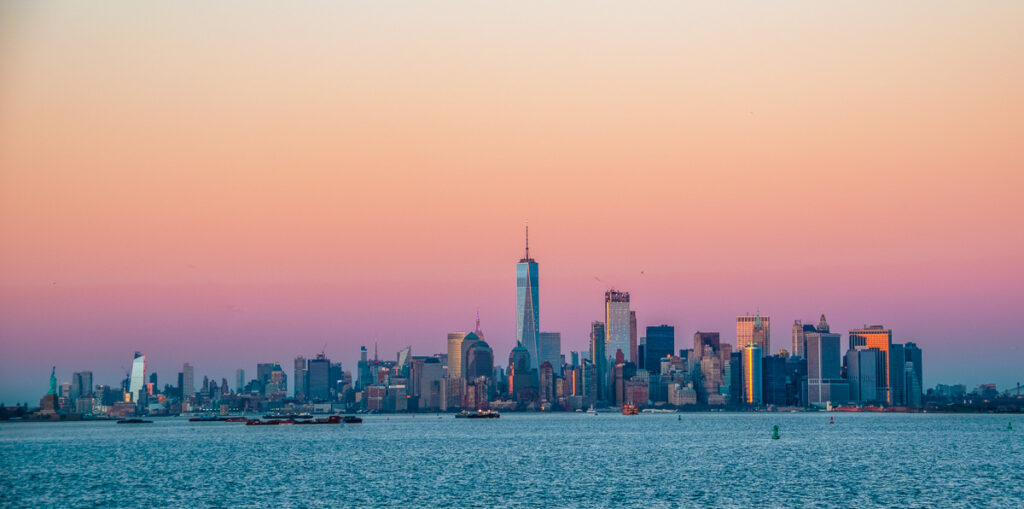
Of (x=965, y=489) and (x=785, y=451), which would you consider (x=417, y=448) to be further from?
(x=965, y=489)

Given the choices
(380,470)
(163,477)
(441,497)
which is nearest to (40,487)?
(163,477)

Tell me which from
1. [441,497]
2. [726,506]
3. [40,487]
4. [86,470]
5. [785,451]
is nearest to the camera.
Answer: [726,506]

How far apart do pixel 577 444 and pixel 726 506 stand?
101580mm

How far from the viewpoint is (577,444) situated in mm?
190250

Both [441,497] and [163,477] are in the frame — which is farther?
[163,477]

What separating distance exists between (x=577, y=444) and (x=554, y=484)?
8252cm

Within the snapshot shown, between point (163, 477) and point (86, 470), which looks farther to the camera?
point (86, 470)

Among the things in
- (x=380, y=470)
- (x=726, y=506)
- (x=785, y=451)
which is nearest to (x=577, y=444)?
(x=785, y=451)

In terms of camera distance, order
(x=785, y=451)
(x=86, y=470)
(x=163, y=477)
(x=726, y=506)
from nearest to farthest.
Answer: (x=726, y=506) < (x=163, y=477) < (x=86, y=470) < (x=785, y=451)

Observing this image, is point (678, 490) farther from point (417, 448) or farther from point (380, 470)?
point (417, 448)

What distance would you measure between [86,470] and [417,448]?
58.5m

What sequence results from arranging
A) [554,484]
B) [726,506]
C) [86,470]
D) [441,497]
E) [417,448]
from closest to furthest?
[726,506] → [441,497] → [554,484] → [86,470] → [417,448]

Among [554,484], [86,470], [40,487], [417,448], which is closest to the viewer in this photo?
[554,484]

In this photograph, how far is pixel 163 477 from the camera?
128 m
